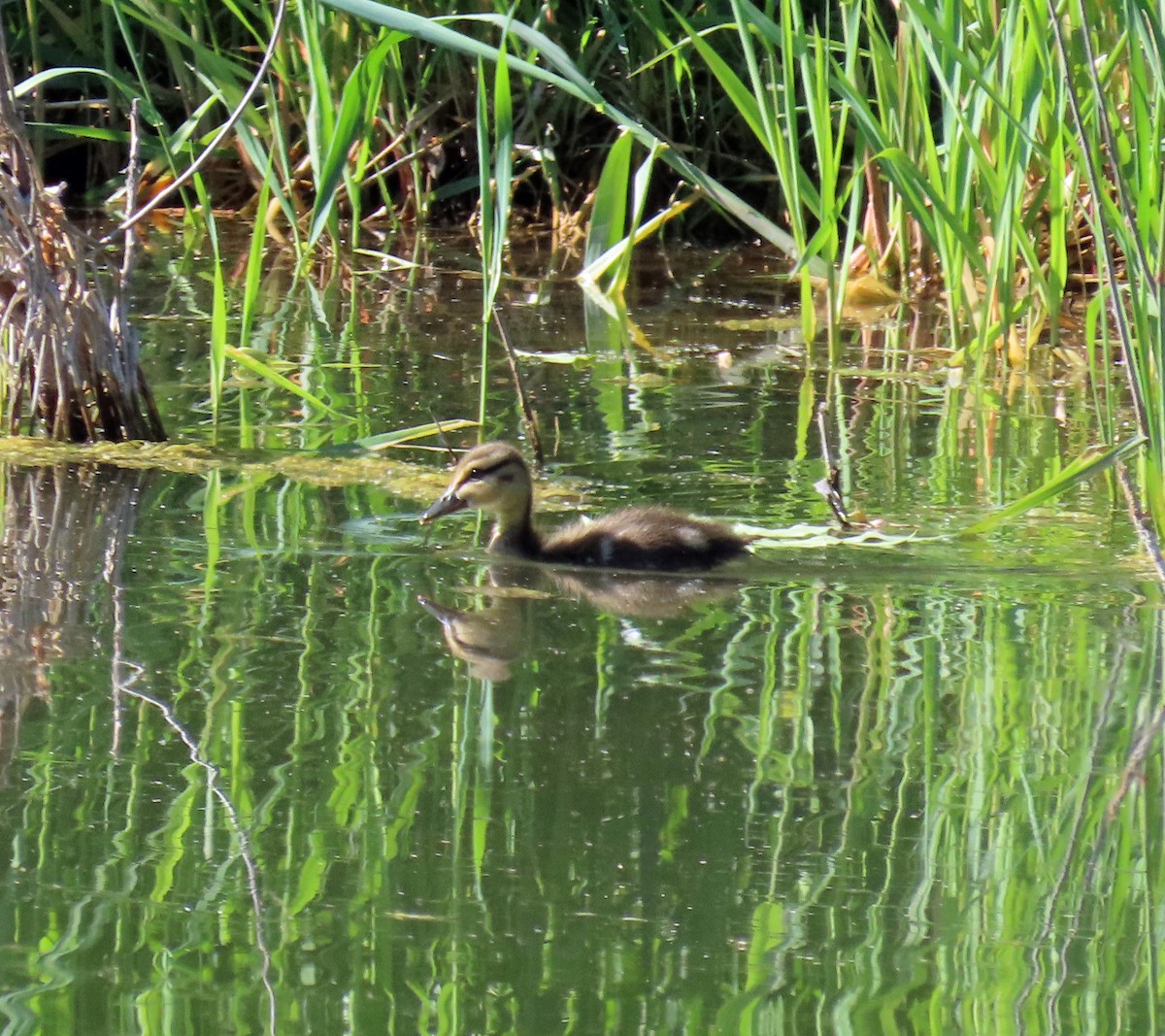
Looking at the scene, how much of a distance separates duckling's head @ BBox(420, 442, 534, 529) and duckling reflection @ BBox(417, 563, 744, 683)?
0.51ft

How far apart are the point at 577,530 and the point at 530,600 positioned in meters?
0.52

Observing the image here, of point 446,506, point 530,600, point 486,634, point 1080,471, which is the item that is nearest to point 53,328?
point 446,506

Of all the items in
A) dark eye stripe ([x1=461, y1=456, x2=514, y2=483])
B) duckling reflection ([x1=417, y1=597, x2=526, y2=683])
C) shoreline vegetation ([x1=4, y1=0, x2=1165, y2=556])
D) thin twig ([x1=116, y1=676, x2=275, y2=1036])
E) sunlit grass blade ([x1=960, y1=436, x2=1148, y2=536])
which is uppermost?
shoreline vegetation ([x1=4, y1=0, x2=1165, y2=556])

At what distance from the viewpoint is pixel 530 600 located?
446 cm

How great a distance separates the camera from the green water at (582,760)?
2.53 m

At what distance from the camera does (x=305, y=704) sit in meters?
3.53

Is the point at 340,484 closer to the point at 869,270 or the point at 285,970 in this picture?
the point at 285,970

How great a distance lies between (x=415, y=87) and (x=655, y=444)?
4099 mm

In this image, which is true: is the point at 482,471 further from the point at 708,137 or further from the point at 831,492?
the point at 708,137

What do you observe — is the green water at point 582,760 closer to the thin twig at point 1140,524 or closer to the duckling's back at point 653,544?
the duckling's back at point 653,544

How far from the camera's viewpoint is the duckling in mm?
4691

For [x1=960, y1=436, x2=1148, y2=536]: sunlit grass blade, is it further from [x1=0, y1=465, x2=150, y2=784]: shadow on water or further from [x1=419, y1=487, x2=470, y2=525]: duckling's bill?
[x1=0, y1=465, x2=150, y2=784]: shadow on water

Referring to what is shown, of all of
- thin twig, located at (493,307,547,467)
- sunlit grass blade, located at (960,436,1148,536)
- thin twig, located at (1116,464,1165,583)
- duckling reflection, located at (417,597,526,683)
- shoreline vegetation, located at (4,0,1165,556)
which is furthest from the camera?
thin twig, located at (493,307,547,467)

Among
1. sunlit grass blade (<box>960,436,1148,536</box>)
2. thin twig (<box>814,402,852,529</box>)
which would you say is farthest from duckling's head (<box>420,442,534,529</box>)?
sunlit grass blade (<box>960,436,1148,536</box>)
